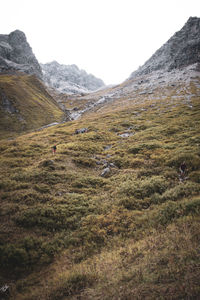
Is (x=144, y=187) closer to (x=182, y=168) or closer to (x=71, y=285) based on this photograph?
(x=182, y=168)

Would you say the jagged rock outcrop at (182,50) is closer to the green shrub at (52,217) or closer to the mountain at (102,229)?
the mountain at (102,229)

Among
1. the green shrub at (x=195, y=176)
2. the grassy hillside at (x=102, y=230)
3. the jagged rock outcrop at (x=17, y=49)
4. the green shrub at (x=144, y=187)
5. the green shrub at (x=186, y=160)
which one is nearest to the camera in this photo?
the grassy hillside at (x=102, y=230)

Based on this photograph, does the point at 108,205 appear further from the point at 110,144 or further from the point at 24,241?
the point at 110,144

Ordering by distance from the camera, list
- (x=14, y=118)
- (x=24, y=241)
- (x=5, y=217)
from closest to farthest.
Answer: (x=24, y=241) < (x=5, y=217) < (x=14, y=118)

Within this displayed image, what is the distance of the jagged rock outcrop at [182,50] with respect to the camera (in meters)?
121

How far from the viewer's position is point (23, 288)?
6.90 metres

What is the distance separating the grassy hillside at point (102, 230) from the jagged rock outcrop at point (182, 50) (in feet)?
462

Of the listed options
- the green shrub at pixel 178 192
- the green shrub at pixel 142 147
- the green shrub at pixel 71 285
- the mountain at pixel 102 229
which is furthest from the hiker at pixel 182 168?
the green shrub at pixel 71 285

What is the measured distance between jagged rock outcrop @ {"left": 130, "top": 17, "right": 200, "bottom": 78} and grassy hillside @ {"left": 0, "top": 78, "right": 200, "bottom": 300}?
462ft

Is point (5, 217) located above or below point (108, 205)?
above

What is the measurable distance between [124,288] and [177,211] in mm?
5949

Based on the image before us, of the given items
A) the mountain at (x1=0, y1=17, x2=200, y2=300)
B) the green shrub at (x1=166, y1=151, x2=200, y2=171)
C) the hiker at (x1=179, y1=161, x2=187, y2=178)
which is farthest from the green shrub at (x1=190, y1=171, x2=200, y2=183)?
the green shrub at (x1=166, y1=151, x2=200, y2=171)

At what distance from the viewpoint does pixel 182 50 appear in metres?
129

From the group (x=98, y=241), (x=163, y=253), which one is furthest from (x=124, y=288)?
(x=98, y=241)
